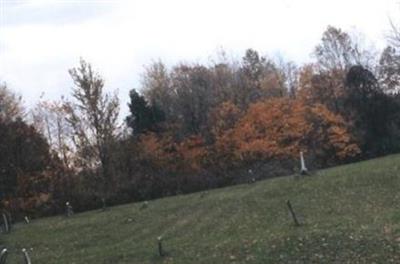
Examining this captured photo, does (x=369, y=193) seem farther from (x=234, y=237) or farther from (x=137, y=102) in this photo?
(x=137, y=102)

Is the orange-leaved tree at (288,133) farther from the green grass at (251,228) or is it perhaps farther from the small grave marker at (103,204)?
the green grass at (251,228)

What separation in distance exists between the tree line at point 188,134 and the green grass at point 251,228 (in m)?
11.3

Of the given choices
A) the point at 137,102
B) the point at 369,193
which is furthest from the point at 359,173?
the point at 137,102

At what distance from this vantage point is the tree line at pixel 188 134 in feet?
174

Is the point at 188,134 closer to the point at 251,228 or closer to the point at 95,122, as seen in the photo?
the point at 95,122

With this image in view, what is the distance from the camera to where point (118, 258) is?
25.4 meters

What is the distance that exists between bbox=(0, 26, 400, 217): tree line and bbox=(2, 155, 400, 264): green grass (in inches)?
445

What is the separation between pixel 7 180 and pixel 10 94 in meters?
20.7

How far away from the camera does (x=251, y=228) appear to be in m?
28.1

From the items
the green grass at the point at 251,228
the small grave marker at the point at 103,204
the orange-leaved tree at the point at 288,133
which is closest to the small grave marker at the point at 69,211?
the small grave marker at the point at 103,204

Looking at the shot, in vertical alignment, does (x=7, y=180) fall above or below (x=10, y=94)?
below

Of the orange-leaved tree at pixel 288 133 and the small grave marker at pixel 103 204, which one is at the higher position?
the orange-leaved tree at pixel 288 133

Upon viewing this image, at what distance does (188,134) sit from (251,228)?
40961 mm

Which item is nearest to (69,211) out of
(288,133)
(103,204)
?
(103,204)
